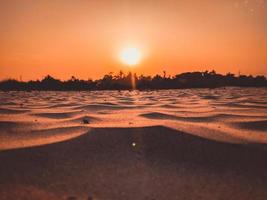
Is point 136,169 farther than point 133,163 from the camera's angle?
No

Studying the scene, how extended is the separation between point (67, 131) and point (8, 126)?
2.41 ft

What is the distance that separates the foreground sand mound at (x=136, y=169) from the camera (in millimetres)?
1834

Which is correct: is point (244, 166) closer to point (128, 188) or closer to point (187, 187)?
point (187, 187)

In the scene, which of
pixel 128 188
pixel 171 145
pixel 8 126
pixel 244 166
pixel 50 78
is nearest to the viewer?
pixel 128 188

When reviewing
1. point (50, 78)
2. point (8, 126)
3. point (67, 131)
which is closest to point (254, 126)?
point (67, 131)

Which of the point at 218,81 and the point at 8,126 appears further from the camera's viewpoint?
the point at 218,81

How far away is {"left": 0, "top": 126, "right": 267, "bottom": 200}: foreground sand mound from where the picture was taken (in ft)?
6.02

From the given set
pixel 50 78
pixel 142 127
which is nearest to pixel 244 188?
pixel 142 127

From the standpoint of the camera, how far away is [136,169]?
219cm

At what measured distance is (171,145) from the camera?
2719 mm

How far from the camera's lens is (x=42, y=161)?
2318mm

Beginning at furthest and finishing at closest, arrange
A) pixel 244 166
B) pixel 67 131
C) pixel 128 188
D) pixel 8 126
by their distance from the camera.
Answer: pixel 8 126
pixel 67 131
pixel 244 166
pixel 128 188

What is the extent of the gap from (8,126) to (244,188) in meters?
2.52

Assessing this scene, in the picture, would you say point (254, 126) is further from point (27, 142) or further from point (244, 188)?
point (27, 142)
